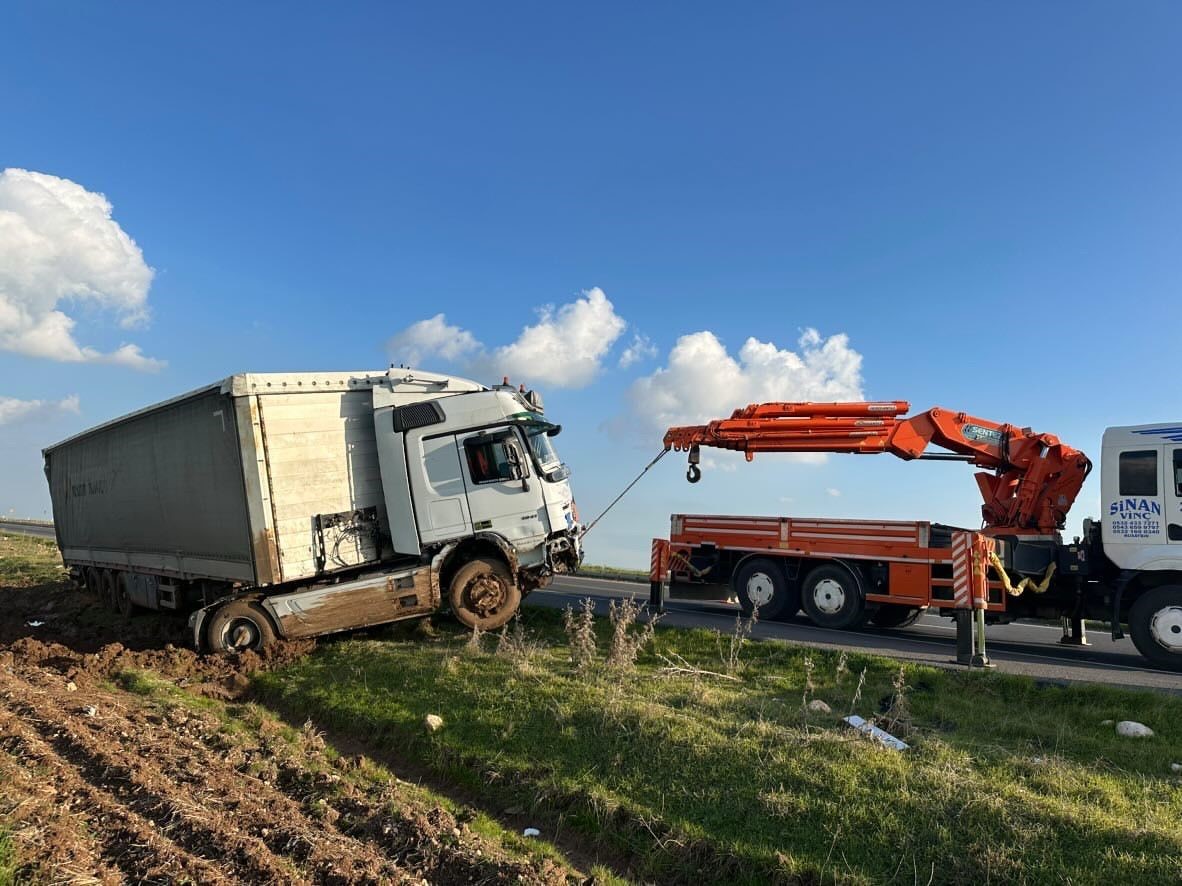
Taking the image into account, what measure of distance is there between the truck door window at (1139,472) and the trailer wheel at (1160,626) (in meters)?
1.34

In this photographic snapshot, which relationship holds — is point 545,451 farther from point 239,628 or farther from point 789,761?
point 789,761

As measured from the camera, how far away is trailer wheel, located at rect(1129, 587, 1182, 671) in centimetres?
1009

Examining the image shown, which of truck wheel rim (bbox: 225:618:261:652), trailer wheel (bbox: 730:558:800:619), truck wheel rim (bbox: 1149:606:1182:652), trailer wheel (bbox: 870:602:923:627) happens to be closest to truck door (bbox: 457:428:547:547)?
truck wheel rim (bbox: 225:618:261:652)

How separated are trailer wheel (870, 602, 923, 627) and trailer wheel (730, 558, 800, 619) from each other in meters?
1.40

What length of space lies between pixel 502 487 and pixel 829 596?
19.2 feet

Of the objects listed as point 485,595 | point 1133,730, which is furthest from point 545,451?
point 1133,730

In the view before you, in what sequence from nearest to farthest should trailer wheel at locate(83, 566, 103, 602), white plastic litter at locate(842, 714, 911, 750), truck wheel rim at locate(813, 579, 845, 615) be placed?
1. white plastic litter at locate(842, 714, 911, 750)
2. truck wheel rim at locate(813, 579, 845, 615)
3. trailer wheel at locate(83, 566, 103, 602)

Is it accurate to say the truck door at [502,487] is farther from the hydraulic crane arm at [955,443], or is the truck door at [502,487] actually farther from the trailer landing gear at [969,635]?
the trailer landing gear at [969,635]

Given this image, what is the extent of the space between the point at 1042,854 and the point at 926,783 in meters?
0.84

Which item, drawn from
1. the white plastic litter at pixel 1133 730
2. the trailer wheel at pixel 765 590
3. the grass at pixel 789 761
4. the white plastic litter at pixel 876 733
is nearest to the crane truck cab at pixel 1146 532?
the grass at pixel 789 761

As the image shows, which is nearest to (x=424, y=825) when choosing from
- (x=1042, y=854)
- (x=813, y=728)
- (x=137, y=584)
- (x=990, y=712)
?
(x=813, y=728)

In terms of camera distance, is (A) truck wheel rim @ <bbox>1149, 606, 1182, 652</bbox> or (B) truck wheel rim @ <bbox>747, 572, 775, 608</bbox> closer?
(A) truck wheel rim @ <bbox>1149, 606, 1182, 652</bbox>

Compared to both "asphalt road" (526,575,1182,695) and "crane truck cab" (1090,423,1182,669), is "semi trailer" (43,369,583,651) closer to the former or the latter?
"asphalt road" (526,575,1182,695)

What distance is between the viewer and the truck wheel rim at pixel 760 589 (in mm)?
13484
